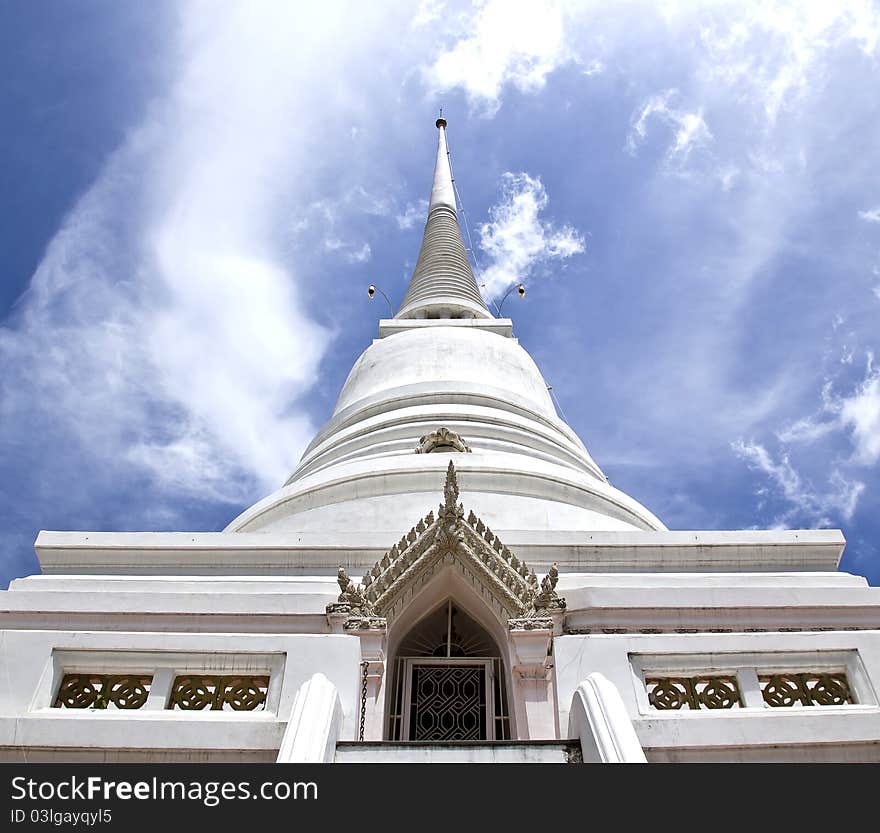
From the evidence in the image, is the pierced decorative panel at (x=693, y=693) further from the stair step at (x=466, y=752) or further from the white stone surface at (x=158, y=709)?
the white stone surface at (x=158, y=709)

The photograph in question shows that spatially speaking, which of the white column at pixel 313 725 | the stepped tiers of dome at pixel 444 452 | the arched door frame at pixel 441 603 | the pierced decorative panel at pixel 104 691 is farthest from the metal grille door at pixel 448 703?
the stepped tiers of dome at pixel 444 452

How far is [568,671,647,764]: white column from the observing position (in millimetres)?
5164

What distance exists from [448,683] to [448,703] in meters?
0.22

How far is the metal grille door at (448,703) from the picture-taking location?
8.21m

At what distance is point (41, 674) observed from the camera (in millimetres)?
6883

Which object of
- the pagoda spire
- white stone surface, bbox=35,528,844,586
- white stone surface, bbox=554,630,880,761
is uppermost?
the pagoda spire

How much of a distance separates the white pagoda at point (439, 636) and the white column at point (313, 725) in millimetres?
22

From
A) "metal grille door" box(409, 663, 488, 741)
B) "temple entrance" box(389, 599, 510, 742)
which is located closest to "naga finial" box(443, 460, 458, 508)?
"temple entrance" box(389, 599, 510, 742)

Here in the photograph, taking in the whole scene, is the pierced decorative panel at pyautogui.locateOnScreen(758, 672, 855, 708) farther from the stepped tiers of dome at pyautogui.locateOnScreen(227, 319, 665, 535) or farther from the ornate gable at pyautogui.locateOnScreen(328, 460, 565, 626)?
the stepped tiers of dome at pyautogui.locateOnScreen(227, 319, 665, 535)

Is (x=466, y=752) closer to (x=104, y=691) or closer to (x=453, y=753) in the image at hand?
(x=453, y=753)

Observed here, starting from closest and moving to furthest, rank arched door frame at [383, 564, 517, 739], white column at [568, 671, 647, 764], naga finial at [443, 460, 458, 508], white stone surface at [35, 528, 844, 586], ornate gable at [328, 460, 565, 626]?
1. white column at [568, 671, 647, 764]
2. ornate gable at [328, 460, 565, 626]
3. arched door frame at [383, 564, 517, 739]
4. naga finial at [443, 460, 458, 508]
5. white stone surface at [35, 528, 844, 586]

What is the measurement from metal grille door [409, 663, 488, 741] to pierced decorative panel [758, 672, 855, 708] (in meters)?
2.54

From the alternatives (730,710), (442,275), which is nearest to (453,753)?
(730,710)
